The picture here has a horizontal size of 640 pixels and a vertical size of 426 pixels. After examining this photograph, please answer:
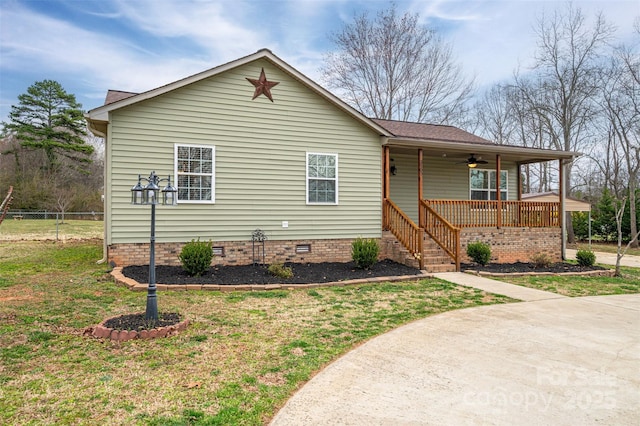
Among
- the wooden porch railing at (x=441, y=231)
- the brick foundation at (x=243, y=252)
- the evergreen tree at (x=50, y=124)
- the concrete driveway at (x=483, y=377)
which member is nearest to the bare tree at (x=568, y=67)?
the wooden porch railing at (x=441, y=231)

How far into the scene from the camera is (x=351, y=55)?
24.2 metres

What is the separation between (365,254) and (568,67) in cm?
2066

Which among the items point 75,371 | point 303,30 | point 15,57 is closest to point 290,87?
point 75,371

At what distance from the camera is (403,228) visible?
34.5 ft

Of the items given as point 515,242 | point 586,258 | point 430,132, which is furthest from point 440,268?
point 430,132

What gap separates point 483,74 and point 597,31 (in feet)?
19.6

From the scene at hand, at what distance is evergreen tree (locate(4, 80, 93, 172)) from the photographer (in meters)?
30.5

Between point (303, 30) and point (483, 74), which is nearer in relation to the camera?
point (303, 30)

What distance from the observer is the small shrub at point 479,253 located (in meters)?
10.7

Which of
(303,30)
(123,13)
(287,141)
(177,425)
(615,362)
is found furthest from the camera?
(303,30)

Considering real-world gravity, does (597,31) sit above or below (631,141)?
above

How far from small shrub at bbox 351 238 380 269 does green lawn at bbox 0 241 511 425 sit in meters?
1.68

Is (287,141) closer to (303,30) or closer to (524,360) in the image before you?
(524,360)

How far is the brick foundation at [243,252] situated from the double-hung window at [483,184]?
5896 mm
